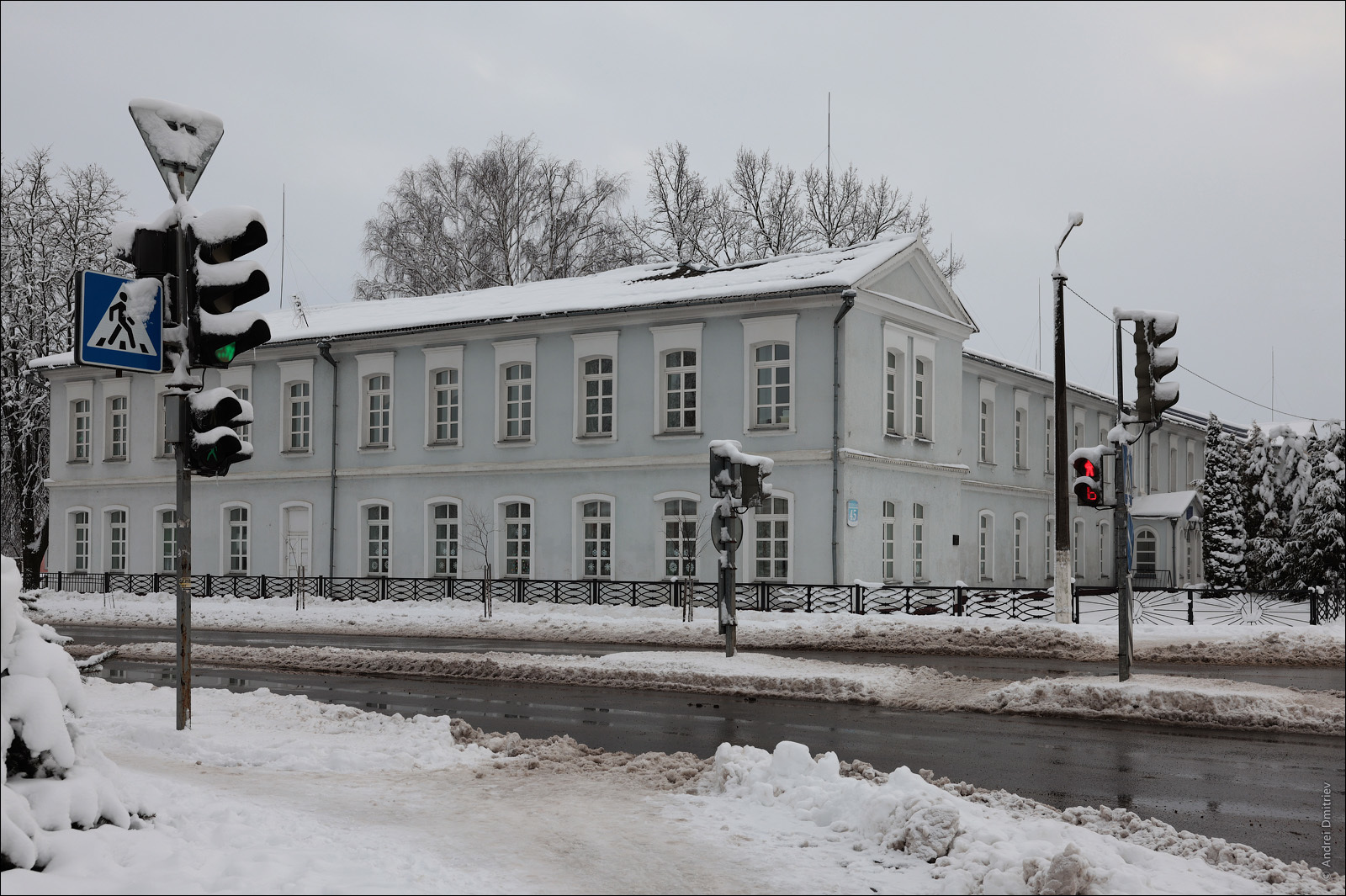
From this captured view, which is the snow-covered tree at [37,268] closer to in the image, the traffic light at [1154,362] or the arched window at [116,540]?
the arched window at [116,540]

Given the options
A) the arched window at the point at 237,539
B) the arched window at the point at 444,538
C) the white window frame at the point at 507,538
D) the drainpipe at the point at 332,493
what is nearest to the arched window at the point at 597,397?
the white window frame at the point at 507,538

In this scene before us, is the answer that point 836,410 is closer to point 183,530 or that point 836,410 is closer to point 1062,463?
point 1062,463

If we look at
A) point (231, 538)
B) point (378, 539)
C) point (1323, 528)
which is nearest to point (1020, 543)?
point (378, 539)

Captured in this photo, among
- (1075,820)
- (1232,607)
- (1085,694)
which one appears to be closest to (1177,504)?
(1232,607)

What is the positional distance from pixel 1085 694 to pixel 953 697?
1.53 meters

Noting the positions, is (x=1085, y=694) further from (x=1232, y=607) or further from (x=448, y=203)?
(x=448, y=203)

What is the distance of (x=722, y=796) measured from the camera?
8211 mm

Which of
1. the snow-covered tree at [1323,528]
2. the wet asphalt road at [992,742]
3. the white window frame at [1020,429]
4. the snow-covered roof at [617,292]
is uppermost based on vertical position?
the snow-covered roof at [617,292]

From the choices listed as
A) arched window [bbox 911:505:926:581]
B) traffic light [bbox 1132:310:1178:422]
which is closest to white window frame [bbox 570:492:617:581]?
arched window [bbox 911:505:926:581]

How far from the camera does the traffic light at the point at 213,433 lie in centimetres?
1015

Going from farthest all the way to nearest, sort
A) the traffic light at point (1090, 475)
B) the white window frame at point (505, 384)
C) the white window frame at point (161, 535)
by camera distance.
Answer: the white window frame at point (161, 535)
the white window frame at point (505, 384)
the traffic light at point (1090, 475)

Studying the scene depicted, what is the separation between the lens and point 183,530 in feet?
35.0

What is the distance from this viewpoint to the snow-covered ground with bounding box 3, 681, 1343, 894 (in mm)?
5613

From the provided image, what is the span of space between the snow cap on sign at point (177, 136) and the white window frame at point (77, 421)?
33.3 metres
